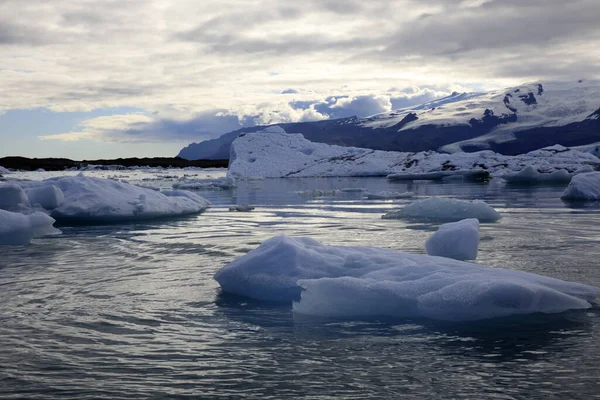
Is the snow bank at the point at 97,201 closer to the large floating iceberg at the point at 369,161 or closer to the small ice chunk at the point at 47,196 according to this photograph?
the small ice chunk at the point at 47,196

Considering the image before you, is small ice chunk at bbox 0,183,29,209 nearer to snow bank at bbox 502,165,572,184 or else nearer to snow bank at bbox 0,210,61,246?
snow bank at bbox 0,210,61,246

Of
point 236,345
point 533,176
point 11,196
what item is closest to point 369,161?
point 533,176

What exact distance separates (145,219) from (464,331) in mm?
11838

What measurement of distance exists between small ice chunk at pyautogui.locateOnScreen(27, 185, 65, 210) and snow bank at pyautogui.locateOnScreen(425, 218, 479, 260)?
30.9 ft

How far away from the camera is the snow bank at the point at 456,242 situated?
7938mm

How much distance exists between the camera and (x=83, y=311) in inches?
216

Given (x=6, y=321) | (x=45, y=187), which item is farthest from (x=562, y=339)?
(x=45, y=187)

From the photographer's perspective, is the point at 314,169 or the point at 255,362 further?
the point at 314,169

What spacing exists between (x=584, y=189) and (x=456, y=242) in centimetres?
1368

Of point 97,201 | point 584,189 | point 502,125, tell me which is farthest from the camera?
point 502,125

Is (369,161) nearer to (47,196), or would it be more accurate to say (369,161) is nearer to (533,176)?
(533,176)

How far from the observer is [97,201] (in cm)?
1431

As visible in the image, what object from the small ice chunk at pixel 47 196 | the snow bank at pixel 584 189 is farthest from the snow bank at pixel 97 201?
the snow bank at pixel 584 189

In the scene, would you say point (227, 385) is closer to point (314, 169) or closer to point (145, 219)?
point (145, 219)
